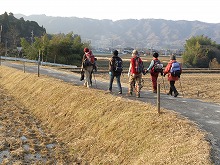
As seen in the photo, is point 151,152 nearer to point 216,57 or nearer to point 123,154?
point 123,154

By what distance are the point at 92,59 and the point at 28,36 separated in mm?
104274

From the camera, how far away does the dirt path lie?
1004 cm

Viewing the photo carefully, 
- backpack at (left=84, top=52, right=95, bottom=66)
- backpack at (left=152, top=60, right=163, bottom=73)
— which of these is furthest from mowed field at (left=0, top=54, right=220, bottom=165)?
backpack at (left=152, top=60, right=163, bottom=73)

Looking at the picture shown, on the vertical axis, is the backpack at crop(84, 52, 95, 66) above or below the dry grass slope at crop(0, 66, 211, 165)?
above

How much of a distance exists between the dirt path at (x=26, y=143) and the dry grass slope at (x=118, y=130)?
51 centimetres

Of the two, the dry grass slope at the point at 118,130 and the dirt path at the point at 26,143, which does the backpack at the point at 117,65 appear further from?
the dirt path at the point at 26,143

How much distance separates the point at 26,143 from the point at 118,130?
12.0 ft

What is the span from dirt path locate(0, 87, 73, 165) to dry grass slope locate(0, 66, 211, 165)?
1.67 ft

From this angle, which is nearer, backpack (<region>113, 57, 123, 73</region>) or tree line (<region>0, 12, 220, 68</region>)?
backpack (<region>113, 57, 123, 73</region>)

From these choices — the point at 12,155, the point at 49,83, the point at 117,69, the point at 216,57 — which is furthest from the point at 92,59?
the point at 216,57

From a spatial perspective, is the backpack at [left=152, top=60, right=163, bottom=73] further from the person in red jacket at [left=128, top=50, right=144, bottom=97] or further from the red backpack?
the red backpack

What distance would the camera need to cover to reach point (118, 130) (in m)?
10.7

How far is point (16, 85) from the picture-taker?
994 inches

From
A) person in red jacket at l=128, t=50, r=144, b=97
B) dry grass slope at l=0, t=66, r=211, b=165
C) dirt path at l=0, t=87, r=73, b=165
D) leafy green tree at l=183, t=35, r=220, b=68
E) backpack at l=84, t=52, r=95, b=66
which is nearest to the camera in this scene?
dry grass slope at l=0, t=66, r=211, b=165
